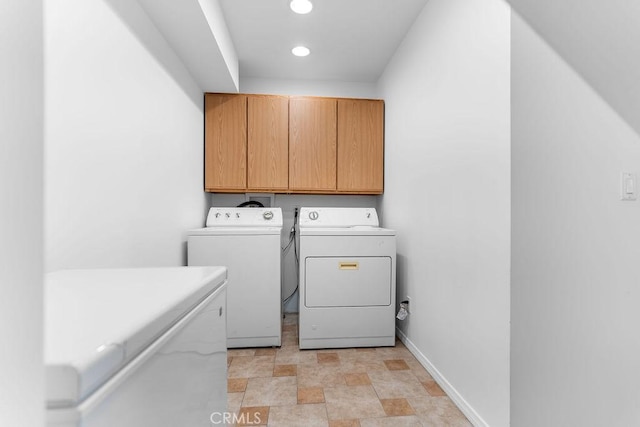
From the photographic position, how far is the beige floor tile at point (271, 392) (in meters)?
1.65

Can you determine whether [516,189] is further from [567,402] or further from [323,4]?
[323,4]

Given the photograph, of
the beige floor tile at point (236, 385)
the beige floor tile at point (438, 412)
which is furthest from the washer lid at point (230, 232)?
the beige floor tile at point (438, 412)

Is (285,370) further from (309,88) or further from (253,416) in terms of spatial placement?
(309,88)

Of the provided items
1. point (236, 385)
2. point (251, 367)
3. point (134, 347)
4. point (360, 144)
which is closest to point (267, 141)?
point (360, 144)

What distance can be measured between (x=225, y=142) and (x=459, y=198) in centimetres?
203

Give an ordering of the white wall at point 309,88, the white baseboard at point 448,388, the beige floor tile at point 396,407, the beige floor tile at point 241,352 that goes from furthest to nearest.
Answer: the white wall at point 309,88, the beige floor tile at point 241,352, the beige floor tile at point 396,407, the white baseboard at point 448,388

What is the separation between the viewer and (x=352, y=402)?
165 cm

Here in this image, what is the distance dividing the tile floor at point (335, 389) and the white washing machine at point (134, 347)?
86 centimetres

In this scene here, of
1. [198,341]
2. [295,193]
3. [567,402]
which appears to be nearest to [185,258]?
[295,193]

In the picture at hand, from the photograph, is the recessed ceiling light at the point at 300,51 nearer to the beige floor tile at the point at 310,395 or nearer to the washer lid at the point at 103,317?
the washer lid at the point at 103,317

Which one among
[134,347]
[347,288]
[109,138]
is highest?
[109,138]

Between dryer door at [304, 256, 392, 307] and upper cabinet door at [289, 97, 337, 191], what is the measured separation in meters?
0.85

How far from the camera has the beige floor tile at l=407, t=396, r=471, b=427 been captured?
1.49 metres

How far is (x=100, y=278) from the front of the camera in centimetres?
Answer: 74
